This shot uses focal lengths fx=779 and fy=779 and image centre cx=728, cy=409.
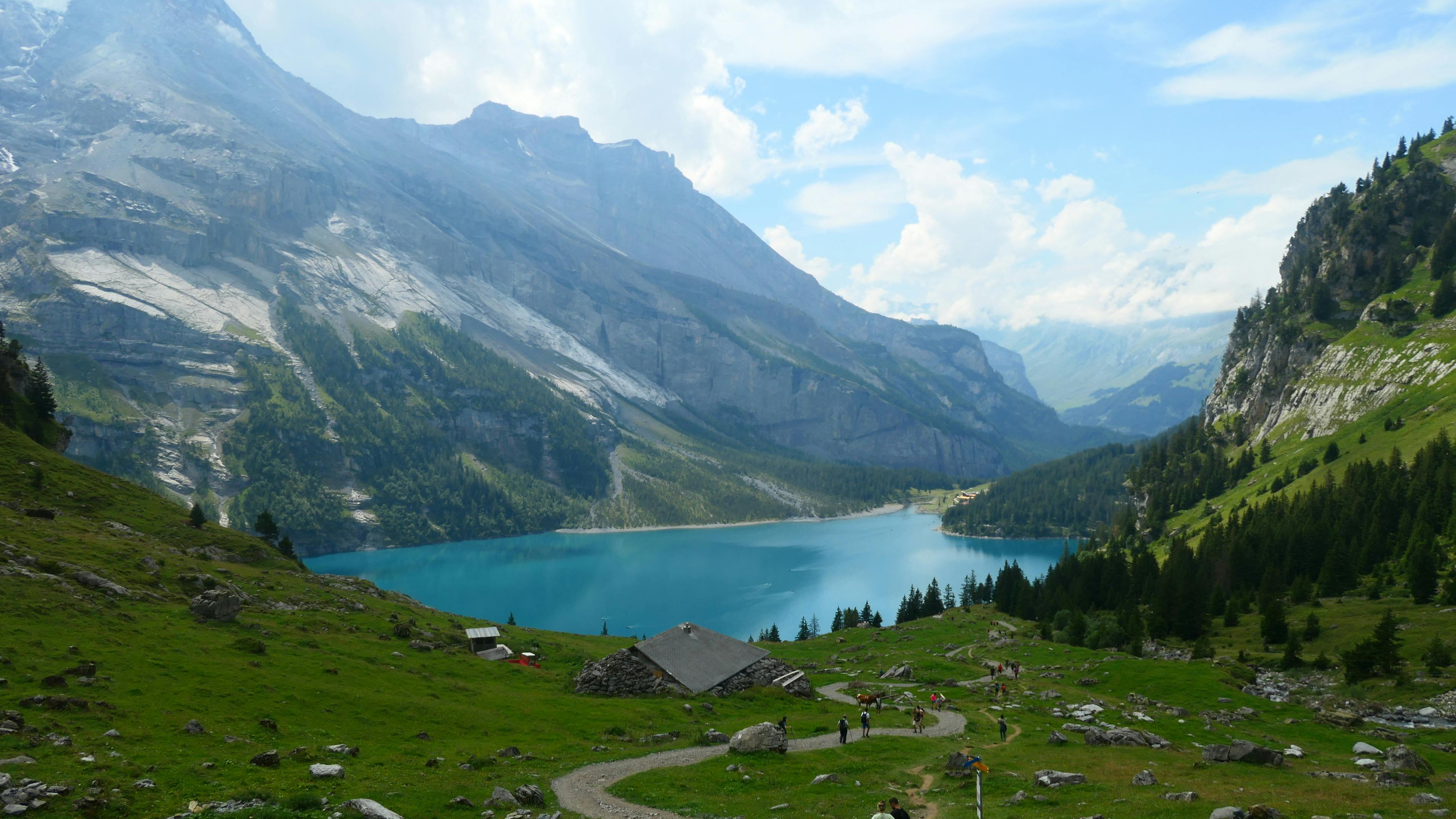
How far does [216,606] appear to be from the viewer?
43094mm

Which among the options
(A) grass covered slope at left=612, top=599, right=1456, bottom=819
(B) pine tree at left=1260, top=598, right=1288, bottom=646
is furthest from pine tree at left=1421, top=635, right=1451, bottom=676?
(B) pine tree at left=1260, top=598, right=1288, bottom=646

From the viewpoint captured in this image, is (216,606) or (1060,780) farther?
(216,606)

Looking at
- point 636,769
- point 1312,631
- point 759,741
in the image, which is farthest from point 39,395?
point 1312,631

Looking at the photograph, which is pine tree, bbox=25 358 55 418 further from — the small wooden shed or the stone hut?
the stone hut

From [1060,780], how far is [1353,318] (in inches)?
6532

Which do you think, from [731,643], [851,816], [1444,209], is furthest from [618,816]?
[1444,209]

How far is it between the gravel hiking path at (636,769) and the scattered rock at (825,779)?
18.2 feet

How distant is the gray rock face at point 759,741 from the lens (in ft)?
108

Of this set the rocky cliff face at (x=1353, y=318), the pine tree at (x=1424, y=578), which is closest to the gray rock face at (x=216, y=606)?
the pine tree at (x=1424, y=578)

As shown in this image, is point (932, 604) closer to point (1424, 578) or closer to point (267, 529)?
point (1424, 578)

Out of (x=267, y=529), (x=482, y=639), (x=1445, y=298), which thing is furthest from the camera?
(x=1445, y=298)

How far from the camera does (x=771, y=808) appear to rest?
80.3ft

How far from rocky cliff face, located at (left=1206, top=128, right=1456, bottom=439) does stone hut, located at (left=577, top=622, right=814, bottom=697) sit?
386ft

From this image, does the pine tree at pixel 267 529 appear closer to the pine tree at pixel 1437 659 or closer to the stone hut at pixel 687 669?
the stone hut at pixel 687 669
